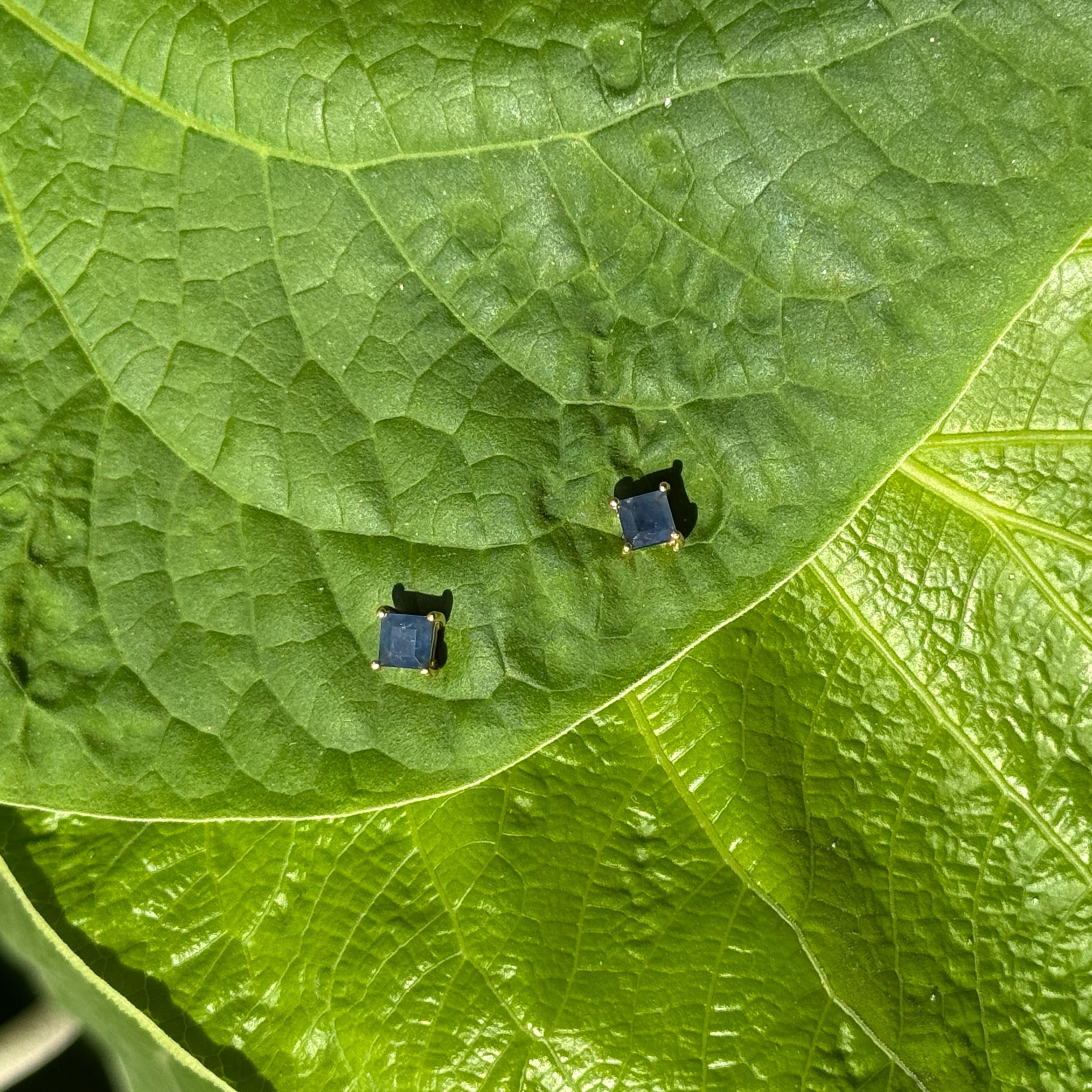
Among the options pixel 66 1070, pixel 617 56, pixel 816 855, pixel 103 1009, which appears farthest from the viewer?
pixel 66 1070

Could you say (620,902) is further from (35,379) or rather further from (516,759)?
(35,379)

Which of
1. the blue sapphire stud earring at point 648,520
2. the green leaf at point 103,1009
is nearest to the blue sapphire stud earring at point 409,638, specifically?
the blue sapphire stud earring at point 648,520

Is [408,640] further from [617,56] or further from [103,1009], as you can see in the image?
[103,1009]

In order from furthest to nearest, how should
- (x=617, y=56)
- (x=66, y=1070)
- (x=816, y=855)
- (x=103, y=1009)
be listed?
(x=66, y=1070) → (x=103, y=1009) → (x=816, y=855) → (x=617, y=56)

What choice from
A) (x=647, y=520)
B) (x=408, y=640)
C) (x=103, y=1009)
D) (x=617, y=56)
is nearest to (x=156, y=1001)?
(x=103, y=1009)

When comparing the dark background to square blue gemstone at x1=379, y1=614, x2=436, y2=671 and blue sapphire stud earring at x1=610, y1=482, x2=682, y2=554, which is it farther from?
blue sapphire stud earring at x1=610, y1=482, x2=682, y2=554

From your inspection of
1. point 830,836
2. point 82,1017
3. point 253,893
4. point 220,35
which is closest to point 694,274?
point 220,35
